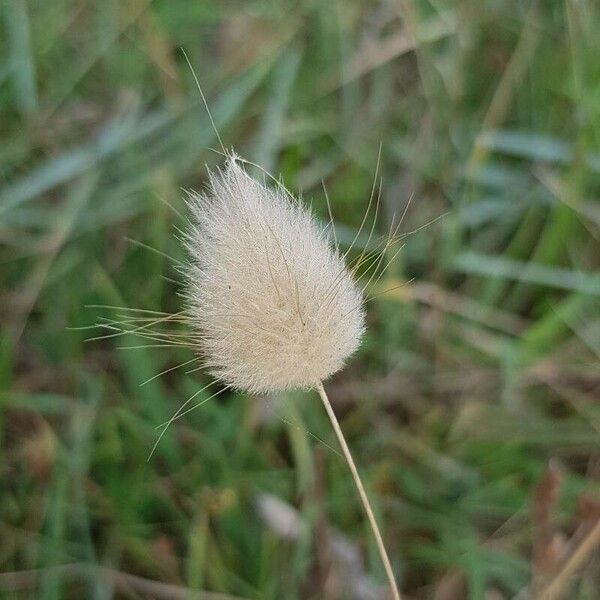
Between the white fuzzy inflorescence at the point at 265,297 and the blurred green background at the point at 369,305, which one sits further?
the blurred green background at the point at 369,305

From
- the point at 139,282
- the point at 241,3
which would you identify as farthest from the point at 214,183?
the point at 241,3

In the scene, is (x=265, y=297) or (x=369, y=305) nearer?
(x=265, y=297)

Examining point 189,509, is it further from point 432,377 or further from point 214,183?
point 214,183

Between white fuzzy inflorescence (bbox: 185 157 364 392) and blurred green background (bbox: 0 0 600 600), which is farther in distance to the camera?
blurred green background (bbox: 0 0 600 600)

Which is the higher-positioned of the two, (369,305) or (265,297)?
(265,297)
